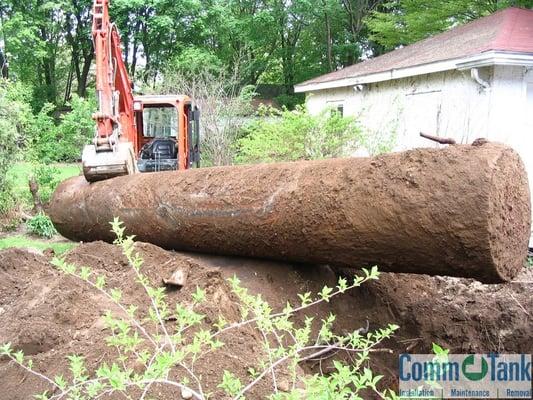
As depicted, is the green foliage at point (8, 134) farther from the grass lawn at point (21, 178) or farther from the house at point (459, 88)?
the house at point (459, 88)

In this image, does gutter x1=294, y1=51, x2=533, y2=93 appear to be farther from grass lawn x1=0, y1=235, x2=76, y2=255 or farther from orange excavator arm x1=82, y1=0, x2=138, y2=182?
grass lawn x1=0, y1=235, x2=76, y2=255

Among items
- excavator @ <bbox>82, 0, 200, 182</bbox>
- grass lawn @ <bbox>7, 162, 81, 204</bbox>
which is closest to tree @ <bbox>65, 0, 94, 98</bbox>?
grass lawn @ <bbox>7, 162, 81, 204</bbox>

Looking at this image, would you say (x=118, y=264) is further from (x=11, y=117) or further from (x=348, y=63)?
(x=348, y=63)

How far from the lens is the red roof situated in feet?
30.3

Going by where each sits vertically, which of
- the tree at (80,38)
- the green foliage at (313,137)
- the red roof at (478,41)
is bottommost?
the green foliage at (313,137)

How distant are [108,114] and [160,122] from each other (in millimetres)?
4271

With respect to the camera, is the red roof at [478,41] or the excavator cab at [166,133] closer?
the red roof at [478,41]

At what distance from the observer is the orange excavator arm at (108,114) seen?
6430mm

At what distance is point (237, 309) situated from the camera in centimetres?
399

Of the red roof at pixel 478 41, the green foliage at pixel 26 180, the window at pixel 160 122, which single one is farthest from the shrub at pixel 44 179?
the red roof at pixel 478 41

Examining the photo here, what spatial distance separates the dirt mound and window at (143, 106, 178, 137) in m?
5.86

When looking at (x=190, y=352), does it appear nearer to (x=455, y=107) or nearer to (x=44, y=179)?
(x=455, y=107)

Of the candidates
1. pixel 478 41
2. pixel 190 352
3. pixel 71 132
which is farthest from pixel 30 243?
pixel 478 41

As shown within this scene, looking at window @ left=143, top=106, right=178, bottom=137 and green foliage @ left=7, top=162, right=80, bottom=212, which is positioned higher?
window @ left=143, top=106, right=178, bottom=137
